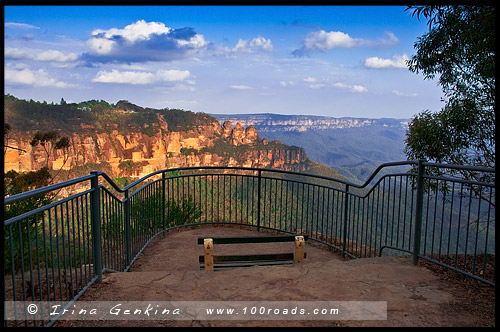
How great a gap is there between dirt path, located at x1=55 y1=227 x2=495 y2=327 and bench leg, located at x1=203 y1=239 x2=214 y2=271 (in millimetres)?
518

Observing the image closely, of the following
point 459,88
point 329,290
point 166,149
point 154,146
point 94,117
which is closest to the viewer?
point 329,290

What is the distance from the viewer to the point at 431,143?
7.94 m

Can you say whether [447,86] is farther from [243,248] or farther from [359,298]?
[359,298]

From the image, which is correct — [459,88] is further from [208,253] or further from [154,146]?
[154,146]

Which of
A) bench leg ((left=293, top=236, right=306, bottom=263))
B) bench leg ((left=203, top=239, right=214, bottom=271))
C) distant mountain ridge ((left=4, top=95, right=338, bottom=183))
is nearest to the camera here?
bench leg ((left=203, top=239, right=214, bottom=271))

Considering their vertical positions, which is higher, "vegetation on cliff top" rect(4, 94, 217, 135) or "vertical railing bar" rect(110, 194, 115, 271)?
"vegetation on cliff top" rect(4, 94, 217, 135)

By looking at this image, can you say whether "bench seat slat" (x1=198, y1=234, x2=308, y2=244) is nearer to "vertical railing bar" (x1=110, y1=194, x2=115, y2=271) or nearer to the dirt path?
the dirt path

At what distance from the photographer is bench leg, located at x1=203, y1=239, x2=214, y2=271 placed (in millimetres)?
4345

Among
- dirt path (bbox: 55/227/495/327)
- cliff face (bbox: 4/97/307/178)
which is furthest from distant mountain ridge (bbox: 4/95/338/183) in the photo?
dirt path (bbox: 55/227/495/327)

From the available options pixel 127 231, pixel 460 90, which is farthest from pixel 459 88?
pixel 127 231

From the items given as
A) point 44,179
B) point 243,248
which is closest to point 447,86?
point 243,248

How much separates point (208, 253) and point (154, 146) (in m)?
67.2

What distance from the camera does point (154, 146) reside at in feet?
228
